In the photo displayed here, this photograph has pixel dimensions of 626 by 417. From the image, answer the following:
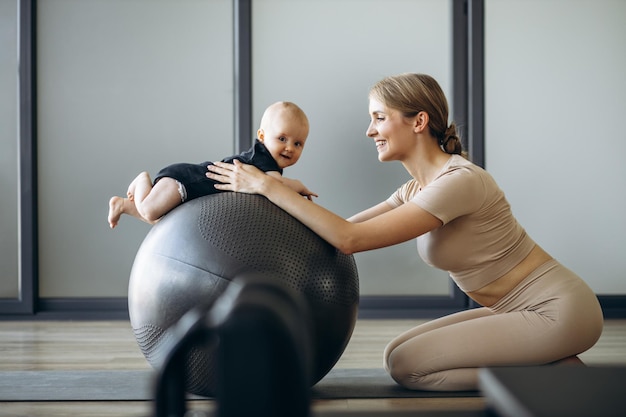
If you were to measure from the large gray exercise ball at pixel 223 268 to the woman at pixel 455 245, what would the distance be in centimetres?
7

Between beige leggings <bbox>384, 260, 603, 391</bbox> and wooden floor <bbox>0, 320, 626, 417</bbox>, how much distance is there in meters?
0.10

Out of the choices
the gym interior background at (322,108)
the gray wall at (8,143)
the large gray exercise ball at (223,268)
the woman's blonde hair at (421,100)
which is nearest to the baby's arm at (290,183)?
the large gray exercise ball at (223,268)

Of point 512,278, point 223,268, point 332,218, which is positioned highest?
point 332,218

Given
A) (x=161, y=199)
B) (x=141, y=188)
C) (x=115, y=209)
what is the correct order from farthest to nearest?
(x=115, y=209) < (x=141, y=188) < (x=161, y=199)

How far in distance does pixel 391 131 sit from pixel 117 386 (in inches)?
47.0

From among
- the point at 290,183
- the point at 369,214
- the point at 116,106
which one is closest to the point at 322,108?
the point at 116,106

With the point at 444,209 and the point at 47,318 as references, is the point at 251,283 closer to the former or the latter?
the point at 444,209

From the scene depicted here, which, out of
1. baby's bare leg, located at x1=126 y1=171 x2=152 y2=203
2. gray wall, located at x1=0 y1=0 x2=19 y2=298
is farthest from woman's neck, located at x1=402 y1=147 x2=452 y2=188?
gray wall, located at x1=0 y1=0 x2=19 y2=298

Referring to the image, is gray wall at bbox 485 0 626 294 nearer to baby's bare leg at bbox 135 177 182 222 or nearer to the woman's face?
the woman's face

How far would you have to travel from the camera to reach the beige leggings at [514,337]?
2.00 m

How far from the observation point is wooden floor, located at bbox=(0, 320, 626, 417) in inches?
76.7

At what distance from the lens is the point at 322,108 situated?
3896 mm

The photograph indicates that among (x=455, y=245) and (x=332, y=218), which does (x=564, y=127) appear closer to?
(x=455, y=245)

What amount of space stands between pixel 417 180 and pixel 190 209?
0.78 meters
